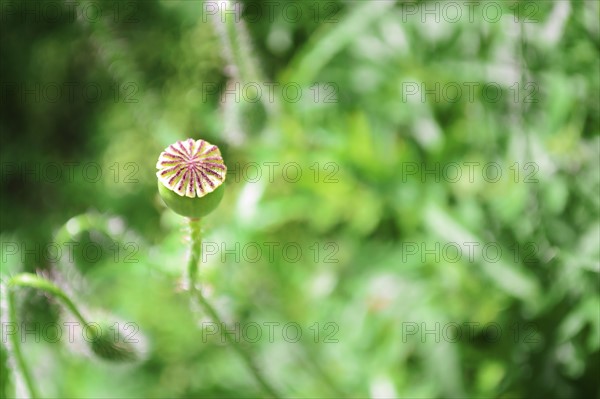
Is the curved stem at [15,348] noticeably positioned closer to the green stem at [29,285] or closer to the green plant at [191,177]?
the green stem at [29,285]

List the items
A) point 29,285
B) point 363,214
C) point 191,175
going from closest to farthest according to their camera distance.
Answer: point 191,175 → point 29,285 → point 363,214

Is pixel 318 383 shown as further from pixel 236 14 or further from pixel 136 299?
pixel 236 14

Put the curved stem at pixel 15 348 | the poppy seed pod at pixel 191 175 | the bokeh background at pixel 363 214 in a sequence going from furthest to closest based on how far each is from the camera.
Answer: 1. the bokeh background at pixel 363 214
2. the curved stem at pixel 15 348
3. the poppy seed pod at pixel 191 175

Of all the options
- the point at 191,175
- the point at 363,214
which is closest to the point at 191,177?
the point at 191,175

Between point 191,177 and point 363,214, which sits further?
point 363,214

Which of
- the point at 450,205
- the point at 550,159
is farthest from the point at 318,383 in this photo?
the point at 550,159

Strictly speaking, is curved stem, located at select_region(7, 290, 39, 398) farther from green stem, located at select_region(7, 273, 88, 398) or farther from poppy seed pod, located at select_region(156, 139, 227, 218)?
poppy seed pod, located at select_region(156, 139, 227, 218)

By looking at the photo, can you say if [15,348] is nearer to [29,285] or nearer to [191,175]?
[29,285]

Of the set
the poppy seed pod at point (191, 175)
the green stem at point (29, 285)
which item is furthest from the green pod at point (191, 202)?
the green stem at point (29, 285)
